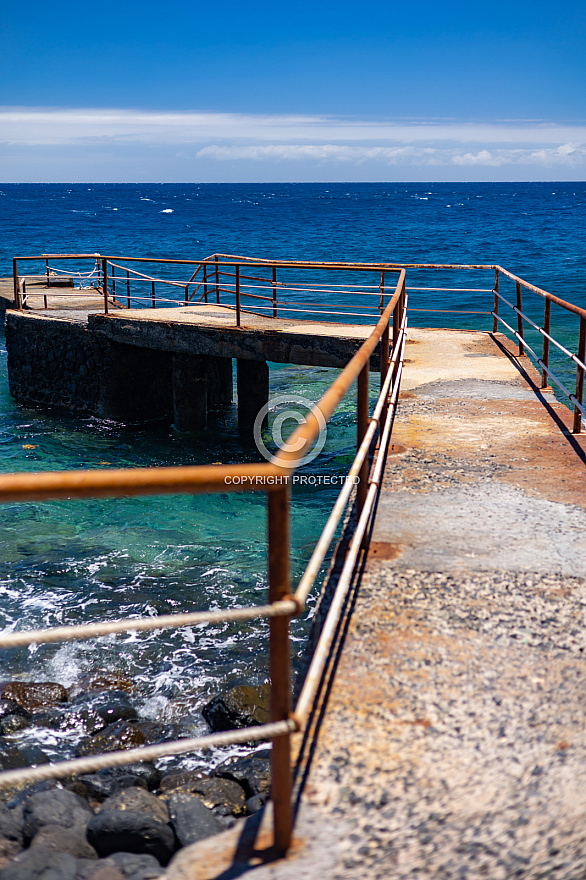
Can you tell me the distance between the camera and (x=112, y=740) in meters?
5.57

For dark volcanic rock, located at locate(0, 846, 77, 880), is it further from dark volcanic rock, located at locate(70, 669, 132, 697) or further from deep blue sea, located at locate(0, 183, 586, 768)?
dark volcanic rock, located at locate(70, 669, 132, 697)

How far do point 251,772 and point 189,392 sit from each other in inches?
406

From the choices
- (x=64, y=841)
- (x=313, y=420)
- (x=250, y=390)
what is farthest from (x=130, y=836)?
(x=250, y=390)

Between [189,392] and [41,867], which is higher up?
[189,392]

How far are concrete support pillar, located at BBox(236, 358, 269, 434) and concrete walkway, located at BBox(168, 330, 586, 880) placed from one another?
10.1 m

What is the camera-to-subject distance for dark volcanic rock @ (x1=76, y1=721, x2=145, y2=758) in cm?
550

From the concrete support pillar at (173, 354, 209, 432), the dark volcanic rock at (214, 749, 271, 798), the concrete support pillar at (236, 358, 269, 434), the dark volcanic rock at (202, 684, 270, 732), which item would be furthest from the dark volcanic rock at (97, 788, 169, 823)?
the concrete support pillar at (236, 358, 269, 434)

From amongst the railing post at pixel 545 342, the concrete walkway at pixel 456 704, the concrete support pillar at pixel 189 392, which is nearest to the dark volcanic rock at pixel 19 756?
the concrete walkway at pixel 456 704

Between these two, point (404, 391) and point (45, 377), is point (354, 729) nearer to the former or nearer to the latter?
point (404, 391)

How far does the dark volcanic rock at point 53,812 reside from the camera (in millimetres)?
3676

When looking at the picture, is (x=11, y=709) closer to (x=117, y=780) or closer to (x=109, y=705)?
(x=109, y=705)

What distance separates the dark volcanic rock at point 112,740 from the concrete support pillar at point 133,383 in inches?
408

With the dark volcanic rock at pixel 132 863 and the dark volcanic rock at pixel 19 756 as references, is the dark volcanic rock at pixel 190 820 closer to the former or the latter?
the dark volcanic rock at pixel 132 863

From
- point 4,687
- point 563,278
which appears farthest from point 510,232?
point 4,687
